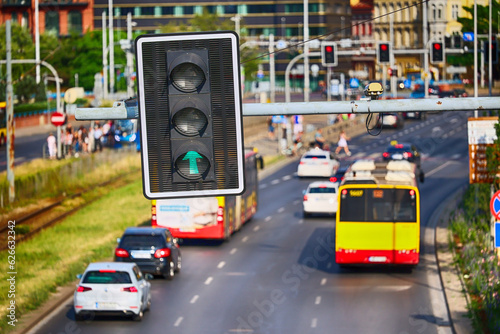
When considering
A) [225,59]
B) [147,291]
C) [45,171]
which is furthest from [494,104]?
[45,171]

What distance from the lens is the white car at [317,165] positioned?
57.0 metres

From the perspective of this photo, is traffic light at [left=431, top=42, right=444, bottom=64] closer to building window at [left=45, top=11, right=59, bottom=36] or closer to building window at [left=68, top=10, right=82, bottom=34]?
building window at [left=45, top=11, right=59, bottom=36]

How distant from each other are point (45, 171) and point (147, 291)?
27.4m

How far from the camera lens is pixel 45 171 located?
52.4 m

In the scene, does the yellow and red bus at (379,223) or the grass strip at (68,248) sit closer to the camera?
the grass strip at (68,248)

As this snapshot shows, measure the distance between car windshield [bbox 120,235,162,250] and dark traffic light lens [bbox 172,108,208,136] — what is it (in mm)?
21691

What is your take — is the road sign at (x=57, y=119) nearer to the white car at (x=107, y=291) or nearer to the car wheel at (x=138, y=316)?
the car wheel at (x=138, y=316)

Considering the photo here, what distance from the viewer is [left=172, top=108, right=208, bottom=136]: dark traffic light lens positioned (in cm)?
916

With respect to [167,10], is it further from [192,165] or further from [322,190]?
[192,165]

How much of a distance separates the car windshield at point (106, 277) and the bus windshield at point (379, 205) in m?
8.75

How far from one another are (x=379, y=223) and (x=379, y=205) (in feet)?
1.75

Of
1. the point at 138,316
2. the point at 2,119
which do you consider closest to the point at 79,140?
the point at 2,119

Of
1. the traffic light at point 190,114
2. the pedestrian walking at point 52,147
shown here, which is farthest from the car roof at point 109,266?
the pedestrian walking at point 52,147

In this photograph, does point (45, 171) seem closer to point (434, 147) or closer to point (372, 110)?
point (434, 147)
